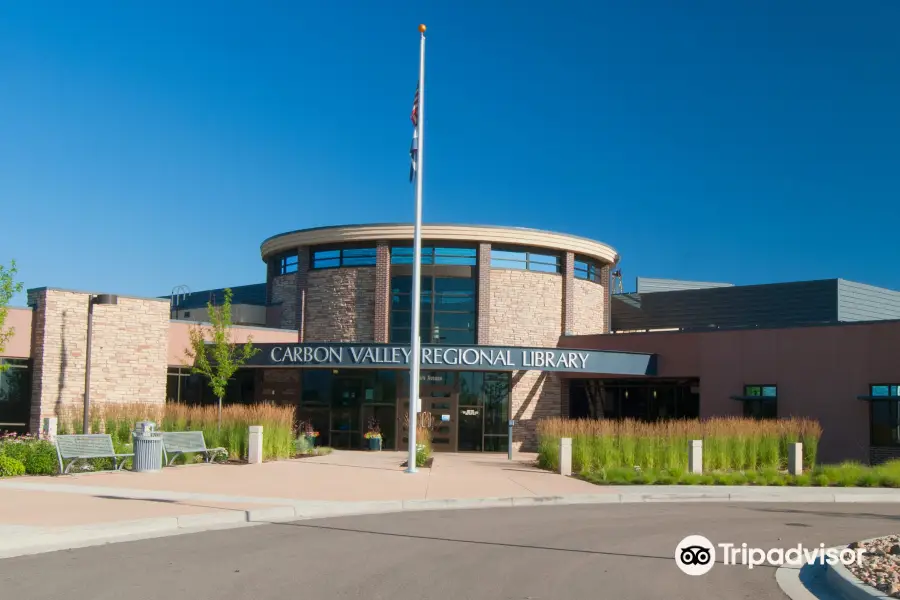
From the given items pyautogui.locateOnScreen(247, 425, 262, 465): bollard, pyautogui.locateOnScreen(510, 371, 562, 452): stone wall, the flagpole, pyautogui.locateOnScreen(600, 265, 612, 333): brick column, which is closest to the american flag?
the flagpole

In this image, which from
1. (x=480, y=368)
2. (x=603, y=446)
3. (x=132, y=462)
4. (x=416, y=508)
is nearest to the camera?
(x=416, y=508)

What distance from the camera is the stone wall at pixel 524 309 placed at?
113ft

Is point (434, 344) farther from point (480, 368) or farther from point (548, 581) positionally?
point (548, 581)

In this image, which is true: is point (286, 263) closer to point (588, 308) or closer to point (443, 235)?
point (443, 235)

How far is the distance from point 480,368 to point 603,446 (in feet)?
27.4

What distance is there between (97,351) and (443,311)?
12025 millimetres

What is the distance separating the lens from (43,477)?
19.7 metres

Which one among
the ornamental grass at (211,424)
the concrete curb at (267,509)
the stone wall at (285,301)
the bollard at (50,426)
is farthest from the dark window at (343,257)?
the concrete curb at (267,509)

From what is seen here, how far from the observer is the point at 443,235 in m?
34.2

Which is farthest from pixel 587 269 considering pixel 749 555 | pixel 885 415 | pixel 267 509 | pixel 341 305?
pixel 749 555

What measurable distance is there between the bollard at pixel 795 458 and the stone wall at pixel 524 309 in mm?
11995

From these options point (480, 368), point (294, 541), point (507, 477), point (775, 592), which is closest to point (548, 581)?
point (775, 592)

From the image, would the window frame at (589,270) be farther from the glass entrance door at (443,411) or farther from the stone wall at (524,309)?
the glass entrance door at (443,411)

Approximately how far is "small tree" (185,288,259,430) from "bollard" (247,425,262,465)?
649 centimetres
